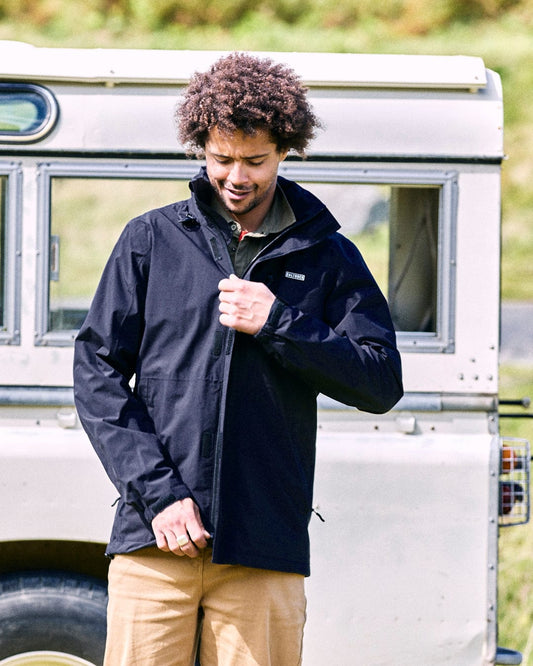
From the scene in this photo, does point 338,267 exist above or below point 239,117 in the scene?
below

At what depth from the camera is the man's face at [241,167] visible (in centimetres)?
245

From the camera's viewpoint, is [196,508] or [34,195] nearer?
[196,508]

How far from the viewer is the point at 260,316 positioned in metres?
2.33

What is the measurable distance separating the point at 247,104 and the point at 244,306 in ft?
1.55

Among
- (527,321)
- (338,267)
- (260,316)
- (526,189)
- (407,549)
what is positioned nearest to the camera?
(260,316)

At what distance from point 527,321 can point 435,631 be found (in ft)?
29.2

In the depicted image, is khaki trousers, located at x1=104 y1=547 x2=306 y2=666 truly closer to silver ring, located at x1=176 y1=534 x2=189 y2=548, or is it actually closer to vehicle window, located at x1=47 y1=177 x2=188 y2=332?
silver ring, located at x1=176 y1=534 x2=189 y2=548

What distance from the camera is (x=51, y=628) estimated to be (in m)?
3.42

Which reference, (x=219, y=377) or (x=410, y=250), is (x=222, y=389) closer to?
(x=219, y=377)

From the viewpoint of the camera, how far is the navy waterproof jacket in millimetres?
2344

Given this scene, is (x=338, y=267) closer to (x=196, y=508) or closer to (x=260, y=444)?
(x=260, y=444)

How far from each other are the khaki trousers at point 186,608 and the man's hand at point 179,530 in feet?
0.27

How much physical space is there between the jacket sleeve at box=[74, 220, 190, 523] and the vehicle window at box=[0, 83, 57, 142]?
1.06 m

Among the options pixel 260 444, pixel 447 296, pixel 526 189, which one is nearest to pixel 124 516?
pixel 260 444
